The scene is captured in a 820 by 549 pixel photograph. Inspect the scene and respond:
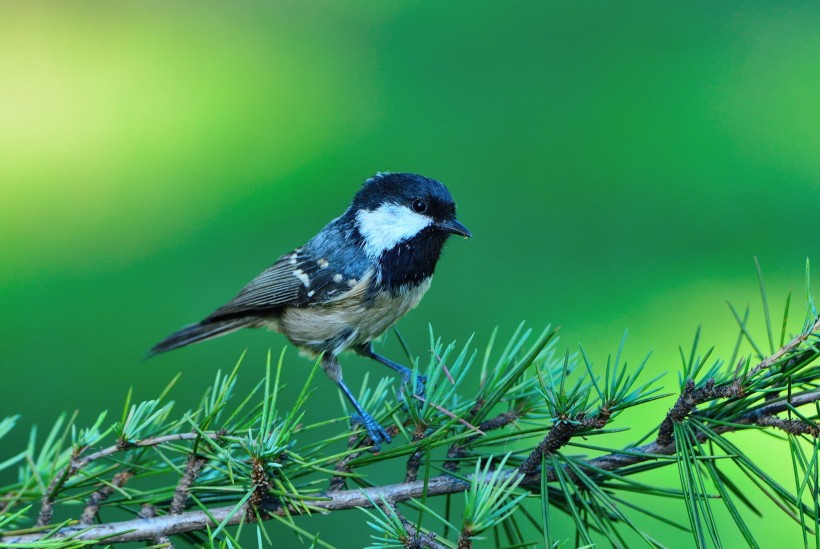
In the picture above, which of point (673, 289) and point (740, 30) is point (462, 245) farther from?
point (740, 30)

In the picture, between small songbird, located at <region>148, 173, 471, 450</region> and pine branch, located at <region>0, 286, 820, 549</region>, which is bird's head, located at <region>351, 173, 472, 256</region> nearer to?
small songbird, located at <region>148, 173, 471, 450</region>

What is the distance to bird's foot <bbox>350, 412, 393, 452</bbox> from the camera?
42.7 inches

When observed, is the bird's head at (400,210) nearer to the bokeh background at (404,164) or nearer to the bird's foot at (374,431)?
the bird's foot at (374,431)

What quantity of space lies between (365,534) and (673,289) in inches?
46.1

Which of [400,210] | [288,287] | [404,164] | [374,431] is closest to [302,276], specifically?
[288,287]

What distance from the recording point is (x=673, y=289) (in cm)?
244

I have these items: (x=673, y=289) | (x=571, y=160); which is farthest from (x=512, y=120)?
(x=673, y=289)

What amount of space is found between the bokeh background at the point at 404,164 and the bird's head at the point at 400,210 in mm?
817

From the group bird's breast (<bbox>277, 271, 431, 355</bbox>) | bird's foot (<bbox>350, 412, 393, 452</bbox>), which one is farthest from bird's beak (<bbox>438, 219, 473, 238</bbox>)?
bird's foot (<bbox>350, 412, 393, 452</bbox>)

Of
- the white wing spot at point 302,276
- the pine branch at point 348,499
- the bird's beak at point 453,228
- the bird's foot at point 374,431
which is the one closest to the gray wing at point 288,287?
the white wing spot at point 302,276

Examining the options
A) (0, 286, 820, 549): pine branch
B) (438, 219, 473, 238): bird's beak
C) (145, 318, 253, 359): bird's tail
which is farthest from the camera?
(145, 318, 253, 359): bird's tail

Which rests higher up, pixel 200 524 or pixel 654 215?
pixel 654 215

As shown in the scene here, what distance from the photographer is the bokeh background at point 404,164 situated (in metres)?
2.43

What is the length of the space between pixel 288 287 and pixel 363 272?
0.66 feet
